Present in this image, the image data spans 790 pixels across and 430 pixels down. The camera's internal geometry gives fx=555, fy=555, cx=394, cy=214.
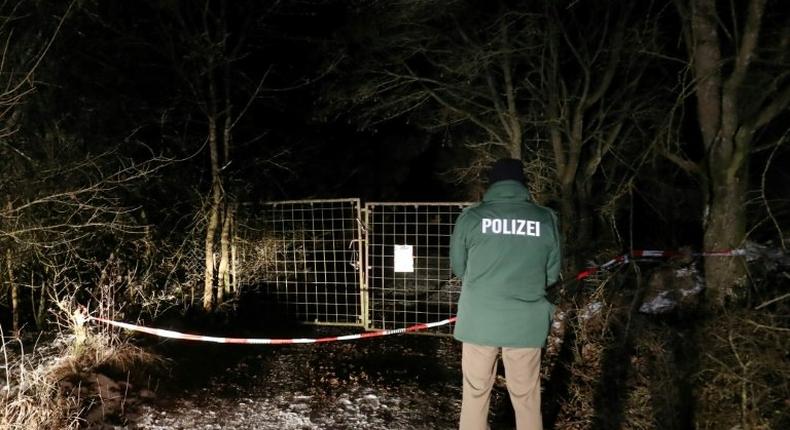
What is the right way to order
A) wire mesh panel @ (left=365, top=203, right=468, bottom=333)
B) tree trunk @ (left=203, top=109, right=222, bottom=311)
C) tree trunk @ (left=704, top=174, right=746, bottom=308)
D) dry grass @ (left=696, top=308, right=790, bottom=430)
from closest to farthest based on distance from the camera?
dry grass @ (left=696, top=308, right=790, bottom=430) < tree trunk @ (left=704, top=174, right=746, bottom=308) < wire mesh panel @ (left=365, top=203, right=468, bottom=333) < tree trunk @ (left=203, top=109, right=222, bottom=311)

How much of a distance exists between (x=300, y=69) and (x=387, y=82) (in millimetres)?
1486

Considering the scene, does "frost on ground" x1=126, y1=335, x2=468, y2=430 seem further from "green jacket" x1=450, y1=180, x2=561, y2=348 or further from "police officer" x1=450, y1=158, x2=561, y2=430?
"green jacket" x1=450, y1=180, x2=561, y2=348

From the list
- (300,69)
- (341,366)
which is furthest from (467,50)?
(341,366)

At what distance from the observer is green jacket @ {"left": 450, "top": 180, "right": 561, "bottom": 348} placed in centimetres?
320

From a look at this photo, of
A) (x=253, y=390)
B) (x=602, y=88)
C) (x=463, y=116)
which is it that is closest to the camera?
(x=253, y=390)

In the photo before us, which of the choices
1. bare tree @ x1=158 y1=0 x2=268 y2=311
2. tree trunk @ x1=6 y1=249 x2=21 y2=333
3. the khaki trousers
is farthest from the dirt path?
tree trunk @ x1=6 y1=249 x2=21 y2=333

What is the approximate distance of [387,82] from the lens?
831cm

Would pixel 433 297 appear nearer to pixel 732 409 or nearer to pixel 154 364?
pixel 154 364

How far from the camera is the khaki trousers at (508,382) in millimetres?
3359

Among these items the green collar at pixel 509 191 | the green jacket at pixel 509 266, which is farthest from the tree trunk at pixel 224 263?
the green collar at pixel 509 191

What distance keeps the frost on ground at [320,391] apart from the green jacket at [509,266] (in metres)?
1.47

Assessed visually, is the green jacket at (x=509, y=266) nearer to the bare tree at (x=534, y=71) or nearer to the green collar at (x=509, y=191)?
the green collar at (x=509, y=191)

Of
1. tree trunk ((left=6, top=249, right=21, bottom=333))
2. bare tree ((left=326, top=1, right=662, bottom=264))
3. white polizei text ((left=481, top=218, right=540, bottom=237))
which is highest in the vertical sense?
bare tree ((left=326, top=1, right=662, bottom=264))

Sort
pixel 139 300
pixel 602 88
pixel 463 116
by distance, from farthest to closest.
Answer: pixel 463 116 → pixel 602 88 → pixel 139 300
